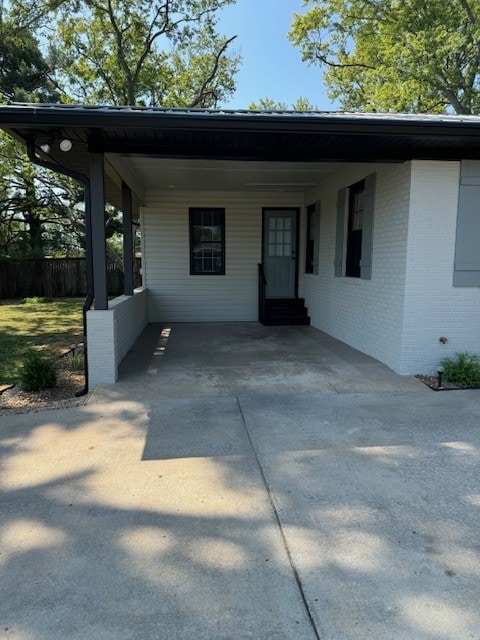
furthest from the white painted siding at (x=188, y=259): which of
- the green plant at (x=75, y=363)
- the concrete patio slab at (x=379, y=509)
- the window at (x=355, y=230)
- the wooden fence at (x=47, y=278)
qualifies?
the wooden fence at (x=47, y=278)

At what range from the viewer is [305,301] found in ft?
32.4

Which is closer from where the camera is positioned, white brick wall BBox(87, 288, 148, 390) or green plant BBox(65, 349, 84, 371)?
white brick wall BBox(87, 288, 148, 390)

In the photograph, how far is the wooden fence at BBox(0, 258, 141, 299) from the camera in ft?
54.1

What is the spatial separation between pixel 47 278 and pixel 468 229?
15.7 m

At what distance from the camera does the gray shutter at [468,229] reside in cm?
518

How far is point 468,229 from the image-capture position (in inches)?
207

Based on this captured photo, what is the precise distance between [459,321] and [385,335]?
0.93 m

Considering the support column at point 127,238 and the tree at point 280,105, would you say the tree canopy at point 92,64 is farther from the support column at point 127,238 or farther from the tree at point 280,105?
the support column at point 127,238

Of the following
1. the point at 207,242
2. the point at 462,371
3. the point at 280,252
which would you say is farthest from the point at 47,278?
the point at 462,371

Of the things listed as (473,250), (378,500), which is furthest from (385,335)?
(378,500)

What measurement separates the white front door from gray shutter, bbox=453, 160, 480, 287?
17.0 ft

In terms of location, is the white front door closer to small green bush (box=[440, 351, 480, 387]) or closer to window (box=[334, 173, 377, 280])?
window (box=[334, 173, 377, 280])

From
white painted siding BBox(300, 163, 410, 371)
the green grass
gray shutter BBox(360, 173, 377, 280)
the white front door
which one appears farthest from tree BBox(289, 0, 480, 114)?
the green grass

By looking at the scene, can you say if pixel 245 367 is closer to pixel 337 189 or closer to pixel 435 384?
pixel 435 384
